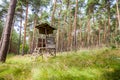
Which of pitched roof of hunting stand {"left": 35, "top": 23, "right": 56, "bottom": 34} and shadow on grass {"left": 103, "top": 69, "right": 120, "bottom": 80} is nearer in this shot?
shadow on grass {"left": 103, "top": 69, "right": 120, "bottom": 80}

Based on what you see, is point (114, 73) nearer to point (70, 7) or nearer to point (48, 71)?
point (48, 71)

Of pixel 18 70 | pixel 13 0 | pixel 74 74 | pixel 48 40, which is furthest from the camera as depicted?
pixel 48 40

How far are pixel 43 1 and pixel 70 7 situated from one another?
19.3ft

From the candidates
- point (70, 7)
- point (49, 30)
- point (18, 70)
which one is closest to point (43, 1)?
point (70, 7)

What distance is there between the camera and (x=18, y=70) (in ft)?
14.2

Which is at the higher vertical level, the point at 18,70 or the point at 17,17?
the point at 17,17

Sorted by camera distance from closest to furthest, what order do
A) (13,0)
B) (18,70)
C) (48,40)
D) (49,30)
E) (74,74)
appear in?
(74,74)
(18,70)
(13,0)
(48,40)
(49,30)

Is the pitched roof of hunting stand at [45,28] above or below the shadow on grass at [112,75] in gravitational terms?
above

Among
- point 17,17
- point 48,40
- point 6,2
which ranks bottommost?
point 48,40

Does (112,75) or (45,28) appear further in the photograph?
(45,28)

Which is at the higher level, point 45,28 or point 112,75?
point 45,28

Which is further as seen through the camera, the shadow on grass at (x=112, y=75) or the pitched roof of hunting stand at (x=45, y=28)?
the pitched roof of hunting stand at (x=45, y=28)

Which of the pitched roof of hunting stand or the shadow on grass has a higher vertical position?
the pitched roof of hunting stand

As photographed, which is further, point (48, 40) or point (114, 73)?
point (48, 40)
